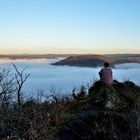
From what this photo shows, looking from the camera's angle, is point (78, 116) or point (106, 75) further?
point (106, 75)

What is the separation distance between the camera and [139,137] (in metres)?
16.7

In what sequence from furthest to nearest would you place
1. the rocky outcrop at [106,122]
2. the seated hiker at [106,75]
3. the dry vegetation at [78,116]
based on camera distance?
the seated hiker at [106,75]
the rocky outcrop at [106,122]
the dry vegetation at [78,116]

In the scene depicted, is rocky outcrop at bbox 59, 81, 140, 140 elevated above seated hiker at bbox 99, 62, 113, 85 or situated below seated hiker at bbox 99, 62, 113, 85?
below

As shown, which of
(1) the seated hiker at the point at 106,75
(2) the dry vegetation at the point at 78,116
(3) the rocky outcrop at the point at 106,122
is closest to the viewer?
(2) the dry vegetation at the point at 78,116

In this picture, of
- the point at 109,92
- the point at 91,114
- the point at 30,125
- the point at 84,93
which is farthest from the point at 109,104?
the point at 30,125

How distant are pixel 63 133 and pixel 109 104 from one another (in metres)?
3.50

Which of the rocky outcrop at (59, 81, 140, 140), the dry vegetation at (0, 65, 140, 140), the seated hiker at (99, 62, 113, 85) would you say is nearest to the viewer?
the dry vegetation at (0, 65, 140, 140)

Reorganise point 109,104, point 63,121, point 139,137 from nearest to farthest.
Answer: point 139,137
point 63,121
point 109,104

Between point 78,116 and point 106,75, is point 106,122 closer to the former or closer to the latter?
point 78,116

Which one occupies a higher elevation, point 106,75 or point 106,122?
point 106,75

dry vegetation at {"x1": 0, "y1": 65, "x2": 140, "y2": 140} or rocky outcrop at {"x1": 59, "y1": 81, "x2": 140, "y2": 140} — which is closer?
dry vegetation at {"x1": 0, "y1": 65, "x2": 140, "y2": 140}

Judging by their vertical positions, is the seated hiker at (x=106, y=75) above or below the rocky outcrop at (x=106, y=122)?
above

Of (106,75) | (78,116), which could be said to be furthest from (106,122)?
(106,75)

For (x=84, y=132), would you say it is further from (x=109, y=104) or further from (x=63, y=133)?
(x=109, y=104)
